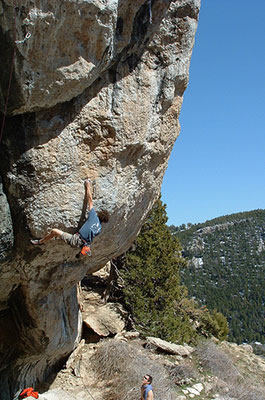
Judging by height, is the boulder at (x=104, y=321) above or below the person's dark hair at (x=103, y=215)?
→ below

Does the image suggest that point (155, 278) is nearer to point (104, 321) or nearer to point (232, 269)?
point (104, 321)

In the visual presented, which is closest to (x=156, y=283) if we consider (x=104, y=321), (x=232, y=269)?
(x=104, y=321)

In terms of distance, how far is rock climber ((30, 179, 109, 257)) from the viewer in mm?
5191

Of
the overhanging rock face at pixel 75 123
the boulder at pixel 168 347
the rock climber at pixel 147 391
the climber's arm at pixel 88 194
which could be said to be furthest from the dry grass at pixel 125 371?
the climber's arm at pixel 88 194

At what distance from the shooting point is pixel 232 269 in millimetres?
98000

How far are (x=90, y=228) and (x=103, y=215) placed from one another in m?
0.51

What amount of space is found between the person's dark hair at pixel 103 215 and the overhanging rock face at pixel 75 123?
0.18 m

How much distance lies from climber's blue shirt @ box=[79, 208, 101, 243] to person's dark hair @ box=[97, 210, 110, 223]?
13.2 inches

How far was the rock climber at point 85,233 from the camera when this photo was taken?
5191mm

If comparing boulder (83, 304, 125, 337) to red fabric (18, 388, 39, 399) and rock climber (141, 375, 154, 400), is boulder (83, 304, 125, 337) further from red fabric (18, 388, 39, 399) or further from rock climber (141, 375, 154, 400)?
red fabric (18, 388, 39, 399)

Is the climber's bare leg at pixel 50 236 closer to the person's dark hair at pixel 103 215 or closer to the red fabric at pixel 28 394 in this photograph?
the person's dark hair at pixel 103 215

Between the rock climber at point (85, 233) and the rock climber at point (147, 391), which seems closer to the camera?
the rock climber at point (85, 233)

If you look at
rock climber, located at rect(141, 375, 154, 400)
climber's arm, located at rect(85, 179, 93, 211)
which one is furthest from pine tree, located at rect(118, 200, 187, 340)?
climber's arm, located at rect(85, 179, 93, 211)

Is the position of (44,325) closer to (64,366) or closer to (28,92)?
(64,366)
